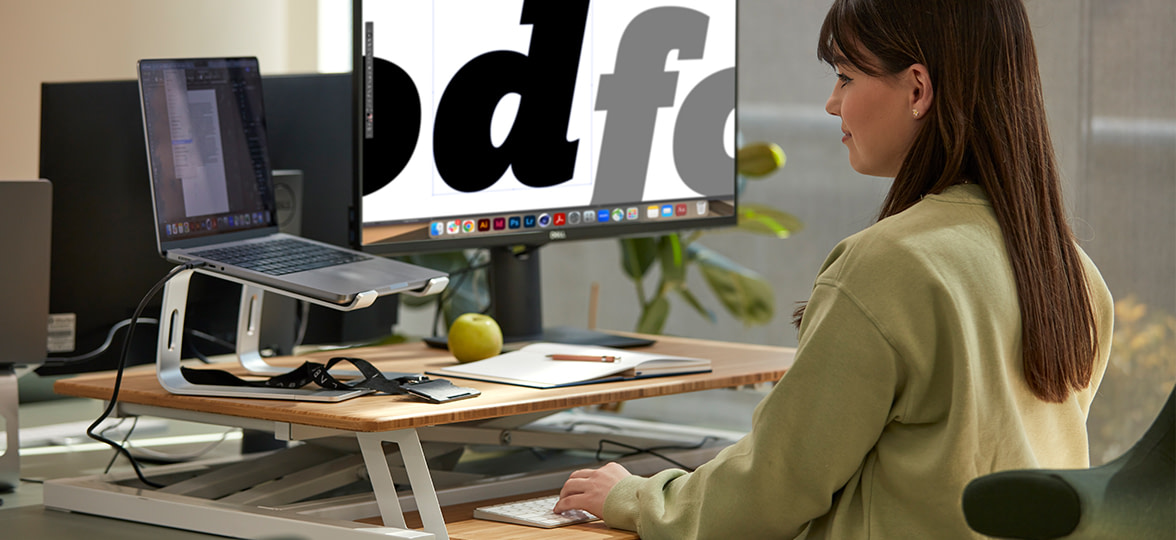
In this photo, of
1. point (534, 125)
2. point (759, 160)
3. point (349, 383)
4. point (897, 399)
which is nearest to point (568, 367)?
point (349, 383)

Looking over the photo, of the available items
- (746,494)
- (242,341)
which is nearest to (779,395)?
(746,494)

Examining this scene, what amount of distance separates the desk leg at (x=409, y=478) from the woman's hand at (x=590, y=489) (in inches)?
5.9

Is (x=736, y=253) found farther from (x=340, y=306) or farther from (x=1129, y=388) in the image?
(x=340, y=306)

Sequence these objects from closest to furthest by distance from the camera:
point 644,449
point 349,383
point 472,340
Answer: point 349,383, point 472,340, point 644,449

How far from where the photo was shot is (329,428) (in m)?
1.46

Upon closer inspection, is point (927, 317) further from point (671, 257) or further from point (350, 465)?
point (671, 257)

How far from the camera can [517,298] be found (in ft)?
6.97

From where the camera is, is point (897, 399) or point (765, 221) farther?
point (765, 221)

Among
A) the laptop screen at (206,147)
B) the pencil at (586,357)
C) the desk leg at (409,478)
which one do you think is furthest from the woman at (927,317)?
the laptop screen at (206,147)

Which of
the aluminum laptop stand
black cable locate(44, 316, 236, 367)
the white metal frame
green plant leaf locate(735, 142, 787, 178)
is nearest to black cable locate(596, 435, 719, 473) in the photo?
the white metal frame

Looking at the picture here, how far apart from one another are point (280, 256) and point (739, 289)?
5.67 feet

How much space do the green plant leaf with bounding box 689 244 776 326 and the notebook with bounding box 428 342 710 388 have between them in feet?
4.65

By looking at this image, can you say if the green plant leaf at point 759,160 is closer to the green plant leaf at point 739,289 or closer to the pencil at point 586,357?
the green plant leaf at point 739,289

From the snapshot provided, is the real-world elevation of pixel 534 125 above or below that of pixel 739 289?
above
